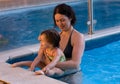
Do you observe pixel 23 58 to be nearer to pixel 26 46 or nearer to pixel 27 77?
pixel 26 46

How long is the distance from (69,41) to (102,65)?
2078mm

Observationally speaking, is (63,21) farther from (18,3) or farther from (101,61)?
(18,3)

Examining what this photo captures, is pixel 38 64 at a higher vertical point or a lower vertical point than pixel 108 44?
higher

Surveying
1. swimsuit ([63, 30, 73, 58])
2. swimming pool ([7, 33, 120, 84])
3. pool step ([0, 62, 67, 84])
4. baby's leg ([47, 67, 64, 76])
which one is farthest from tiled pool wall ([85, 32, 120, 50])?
pool step ([0, 62, 67, 84])

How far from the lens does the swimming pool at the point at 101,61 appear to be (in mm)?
4398

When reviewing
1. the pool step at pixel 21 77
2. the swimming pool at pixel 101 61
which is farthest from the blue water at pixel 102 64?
the pool step at pixel 21 77

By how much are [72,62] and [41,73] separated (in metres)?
0.35

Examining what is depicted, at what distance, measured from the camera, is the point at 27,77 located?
2.54 meters

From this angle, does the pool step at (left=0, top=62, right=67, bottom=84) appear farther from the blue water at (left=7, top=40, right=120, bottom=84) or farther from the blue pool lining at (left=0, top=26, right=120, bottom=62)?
the blue pool lining at (left=0, top=26, right=120, bottom=62)

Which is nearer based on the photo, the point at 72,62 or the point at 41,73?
the point at 41,73

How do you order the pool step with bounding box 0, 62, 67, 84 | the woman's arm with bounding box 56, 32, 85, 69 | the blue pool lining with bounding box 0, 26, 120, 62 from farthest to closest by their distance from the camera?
the blue pool lining with bounding box 0, 26, 120, 62, the woman's arm with bounding box 56, 32, 85, 69, the pool step with bounding box 0, 62, 67, 84

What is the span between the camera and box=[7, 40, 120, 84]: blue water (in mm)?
4394

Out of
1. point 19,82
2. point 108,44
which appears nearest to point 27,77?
point 19,82

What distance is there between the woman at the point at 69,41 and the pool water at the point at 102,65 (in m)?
1.09
